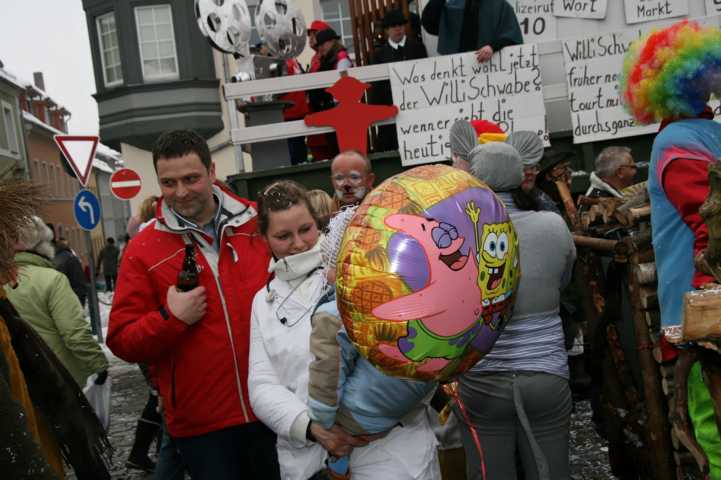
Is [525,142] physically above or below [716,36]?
below

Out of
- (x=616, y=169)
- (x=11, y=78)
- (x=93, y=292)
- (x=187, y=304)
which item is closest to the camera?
(x=187, y=304)

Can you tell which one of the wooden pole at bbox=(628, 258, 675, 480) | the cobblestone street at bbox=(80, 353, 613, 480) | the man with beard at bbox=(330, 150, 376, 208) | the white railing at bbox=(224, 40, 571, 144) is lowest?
the cobblestone street at bbox=(80, 353, 613, 480)

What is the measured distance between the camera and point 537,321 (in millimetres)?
3355

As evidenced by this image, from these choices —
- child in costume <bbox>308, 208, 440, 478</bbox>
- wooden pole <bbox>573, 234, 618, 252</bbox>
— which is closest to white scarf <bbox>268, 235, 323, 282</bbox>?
child in costume <bbox>308, 208, 440, 478</bbox>

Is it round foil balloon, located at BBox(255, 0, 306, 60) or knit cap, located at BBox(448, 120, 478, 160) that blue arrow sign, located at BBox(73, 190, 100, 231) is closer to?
round foil balloon, located at BBox(255, 0, 306, 60)

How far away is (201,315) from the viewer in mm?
3266

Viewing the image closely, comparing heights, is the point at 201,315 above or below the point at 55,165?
below

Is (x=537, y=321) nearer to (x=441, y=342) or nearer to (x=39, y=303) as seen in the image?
(x=441, y=342)

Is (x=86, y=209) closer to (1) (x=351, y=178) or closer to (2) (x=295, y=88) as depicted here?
(2) (x=295, y=88)

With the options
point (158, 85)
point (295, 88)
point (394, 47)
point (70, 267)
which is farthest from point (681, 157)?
point (158, 85)

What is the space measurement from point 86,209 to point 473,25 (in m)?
8.54

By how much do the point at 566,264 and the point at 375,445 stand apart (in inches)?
45.8

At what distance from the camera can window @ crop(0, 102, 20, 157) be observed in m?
41.3

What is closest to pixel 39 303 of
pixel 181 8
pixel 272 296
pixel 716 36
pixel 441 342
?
pixel 272 296
